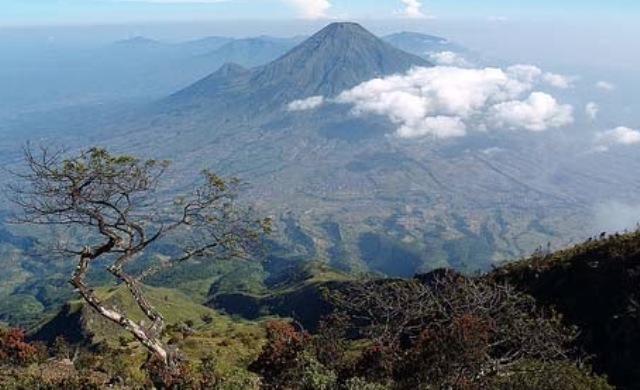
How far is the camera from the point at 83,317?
8462cm

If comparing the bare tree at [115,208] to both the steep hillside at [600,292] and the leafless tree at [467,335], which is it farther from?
the steep hillside at [600,292]

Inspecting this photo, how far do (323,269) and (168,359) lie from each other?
453ft

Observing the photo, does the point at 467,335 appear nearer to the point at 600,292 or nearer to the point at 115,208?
the point at 115,208

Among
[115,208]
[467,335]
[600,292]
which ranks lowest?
[600,292]

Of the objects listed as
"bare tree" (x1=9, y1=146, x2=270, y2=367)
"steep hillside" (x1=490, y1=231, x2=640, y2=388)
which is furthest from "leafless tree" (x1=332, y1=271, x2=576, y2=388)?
"bare tree" (x1=9, y1=146, x2=270, y2=367)

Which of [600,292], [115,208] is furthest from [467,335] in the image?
[600,292]

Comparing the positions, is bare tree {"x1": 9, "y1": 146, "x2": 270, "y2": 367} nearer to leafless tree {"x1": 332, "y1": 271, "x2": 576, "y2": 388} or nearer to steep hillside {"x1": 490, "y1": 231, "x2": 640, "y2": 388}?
leafless tree {"x1": 332, "y1": 271, "x2": 576, "y2": 388}

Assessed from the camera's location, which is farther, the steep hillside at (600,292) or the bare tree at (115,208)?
the steep hillside at (600,292)

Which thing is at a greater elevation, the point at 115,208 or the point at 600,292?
the point at 115,208

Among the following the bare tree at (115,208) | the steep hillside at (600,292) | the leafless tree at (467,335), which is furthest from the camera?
the steep hillside at (600,292)

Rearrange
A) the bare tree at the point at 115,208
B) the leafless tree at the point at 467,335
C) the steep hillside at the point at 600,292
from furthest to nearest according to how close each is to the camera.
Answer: the steep hillside at the point at 600,292, the bare tree at the point at 115,208, the leafless tree at the point at 467,335

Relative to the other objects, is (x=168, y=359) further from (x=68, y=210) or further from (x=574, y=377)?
(x=574, y=377)

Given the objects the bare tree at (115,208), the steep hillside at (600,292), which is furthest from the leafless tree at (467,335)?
the bare tree at (115,208)

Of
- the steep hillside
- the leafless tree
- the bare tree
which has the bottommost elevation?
the steep hillside
